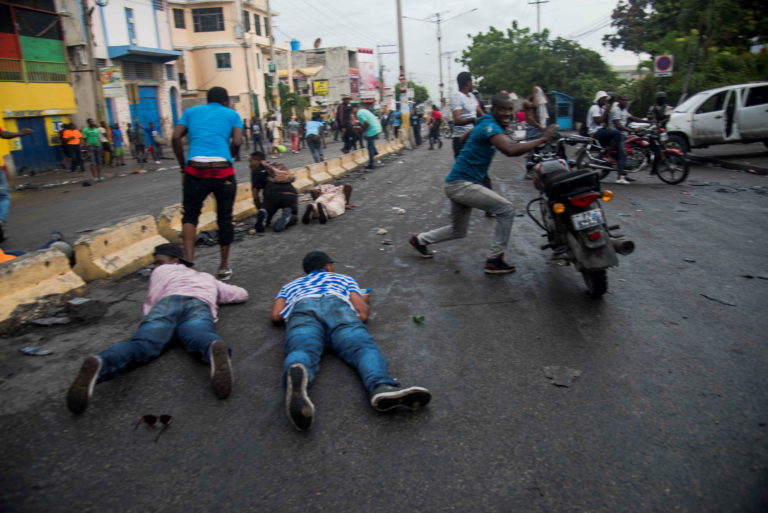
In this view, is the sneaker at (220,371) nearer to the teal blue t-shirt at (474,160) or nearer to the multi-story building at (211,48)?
the teal blue t-shirt at (474,160)

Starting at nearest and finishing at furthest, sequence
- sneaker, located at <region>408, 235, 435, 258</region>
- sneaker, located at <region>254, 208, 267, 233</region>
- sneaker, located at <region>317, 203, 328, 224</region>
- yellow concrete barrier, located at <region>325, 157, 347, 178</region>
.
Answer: sneaker, located at <region>408, 235, 435, 258</region>
sneaker, located at <region>254, 208, 267, 233</region>
sneaker, located at <region>317, 203, 328, 224</region>
yellow concrete barrier, located at <region>325, 157, 347, 178</region>

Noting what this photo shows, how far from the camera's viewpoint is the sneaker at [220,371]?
3.40m

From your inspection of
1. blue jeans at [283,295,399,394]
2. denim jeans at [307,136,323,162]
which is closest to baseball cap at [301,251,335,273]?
blue jeans at [283,295,399,394]

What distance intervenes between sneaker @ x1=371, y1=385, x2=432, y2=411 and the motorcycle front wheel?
10.5 m

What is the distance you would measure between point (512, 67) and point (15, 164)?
31.8 m

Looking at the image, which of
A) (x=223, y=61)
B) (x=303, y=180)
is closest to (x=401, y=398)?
(x=303, y=180)

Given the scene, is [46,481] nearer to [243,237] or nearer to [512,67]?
[243,237]

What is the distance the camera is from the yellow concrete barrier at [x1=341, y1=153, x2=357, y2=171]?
16.8 meters

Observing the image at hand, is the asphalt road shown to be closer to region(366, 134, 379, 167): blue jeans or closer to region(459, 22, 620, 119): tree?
region(366, 134, 379, 167): blue jeans

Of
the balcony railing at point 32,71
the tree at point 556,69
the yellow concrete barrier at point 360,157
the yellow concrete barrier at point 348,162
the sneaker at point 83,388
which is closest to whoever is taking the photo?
the sneaker at point 83,388

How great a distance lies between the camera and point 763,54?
21094 millimetres

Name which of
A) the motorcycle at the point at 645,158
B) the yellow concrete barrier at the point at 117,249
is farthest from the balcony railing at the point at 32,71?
the motorcycle at the point at 645,158

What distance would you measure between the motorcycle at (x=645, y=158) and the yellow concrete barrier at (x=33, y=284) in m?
9.13

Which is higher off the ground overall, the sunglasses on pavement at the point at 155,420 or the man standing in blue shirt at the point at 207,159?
the man standing in blue shirt at the point at 207,159
